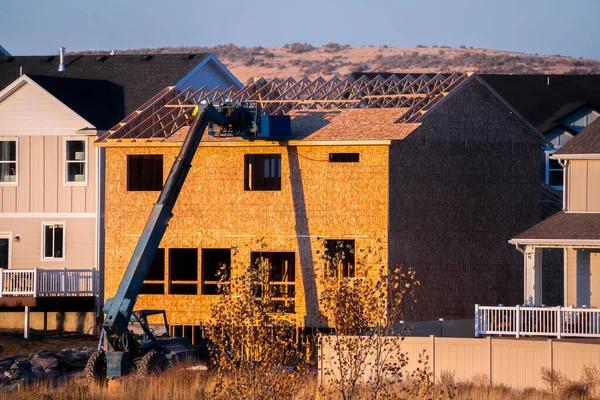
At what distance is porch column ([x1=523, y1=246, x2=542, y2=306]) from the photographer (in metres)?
40.8

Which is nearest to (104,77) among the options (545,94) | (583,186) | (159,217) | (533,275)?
(159,217)

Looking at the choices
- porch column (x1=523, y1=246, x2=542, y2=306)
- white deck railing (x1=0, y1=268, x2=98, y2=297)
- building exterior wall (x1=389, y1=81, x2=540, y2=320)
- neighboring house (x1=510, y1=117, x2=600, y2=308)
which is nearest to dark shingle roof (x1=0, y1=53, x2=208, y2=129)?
white deck railing (x1=0, y1=268, x2=98, y2=297)

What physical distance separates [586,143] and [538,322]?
6069 mm

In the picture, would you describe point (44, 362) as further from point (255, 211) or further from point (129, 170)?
point (255, 211)

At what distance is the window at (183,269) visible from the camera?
44281 mm

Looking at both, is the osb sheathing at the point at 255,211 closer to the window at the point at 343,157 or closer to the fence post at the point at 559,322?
the window at the point at 343,157

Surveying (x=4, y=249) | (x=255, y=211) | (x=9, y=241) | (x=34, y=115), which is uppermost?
(x=34, y=115)

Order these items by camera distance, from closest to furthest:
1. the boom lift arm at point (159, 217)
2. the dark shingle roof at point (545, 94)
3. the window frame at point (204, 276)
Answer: the boom lift arm at point (159, 217) < the window frame at point (204, 276) < the dark shingle roof at point (545, 94)

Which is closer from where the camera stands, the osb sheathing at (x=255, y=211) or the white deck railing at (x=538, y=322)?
the white deck railing at (x=538, y=322)

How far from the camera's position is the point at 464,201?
43.9m

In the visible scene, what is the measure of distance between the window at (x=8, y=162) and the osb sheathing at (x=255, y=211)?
630cm

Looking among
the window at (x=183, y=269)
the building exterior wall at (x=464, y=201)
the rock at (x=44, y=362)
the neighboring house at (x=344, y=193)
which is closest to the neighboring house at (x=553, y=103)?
the building exterior wall at (x=464, y=201)

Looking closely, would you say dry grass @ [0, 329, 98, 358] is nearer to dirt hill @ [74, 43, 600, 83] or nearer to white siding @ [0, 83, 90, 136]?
white siding @ [0, 83, 90, 136]

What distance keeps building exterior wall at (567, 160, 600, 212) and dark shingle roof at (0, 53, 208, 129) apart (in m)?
16.6
